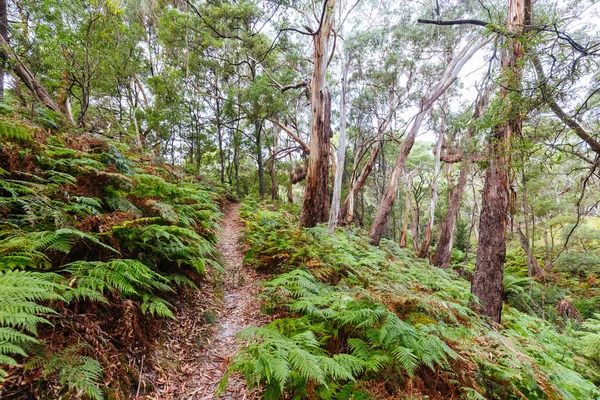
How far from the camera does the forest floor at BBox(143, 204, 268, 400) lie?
2309 mm

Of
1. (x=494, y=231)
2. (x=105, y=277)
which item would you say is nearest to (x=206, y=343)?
(x=105, y=277)

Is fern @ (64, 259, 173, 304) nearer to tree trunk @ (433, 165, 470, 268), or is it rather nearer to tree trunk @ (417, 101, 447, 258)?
tree trunk @ (417, 101, 447, 258)

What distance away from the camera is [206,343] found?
306cm

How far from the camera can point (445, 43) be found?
40.2 ft

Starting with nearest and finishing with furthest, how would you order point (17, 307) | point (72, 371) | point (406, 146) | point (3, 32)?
1. point (17, 307)
2. point (72, 371)
3. point (3, 32)
4. point (406, 146)

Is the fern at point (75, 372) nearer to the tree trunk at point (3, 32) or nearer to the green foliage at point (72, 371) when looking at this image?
the green foliage at point (72, 371)

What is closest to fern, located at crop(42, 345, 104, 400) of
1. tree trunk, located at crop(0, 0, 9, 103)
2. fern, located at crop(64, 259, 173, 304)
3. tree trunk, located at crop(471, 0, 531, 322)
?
fern, located at crop(64, 259, 173, 304)

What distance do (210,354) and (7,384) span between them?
1715mm

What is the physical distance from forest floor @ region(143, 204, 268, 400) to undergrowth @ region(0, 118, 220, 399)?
0.24 m

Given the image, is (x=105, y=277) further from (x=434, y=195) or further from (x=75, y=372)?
(x=434, y=195)

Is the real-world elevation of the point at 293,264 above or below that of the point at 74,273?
below

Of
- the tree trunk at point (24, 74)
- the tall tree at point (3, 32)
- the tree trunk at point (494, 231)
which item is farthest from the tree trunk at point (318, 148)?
the tall tree at point (3, 32)

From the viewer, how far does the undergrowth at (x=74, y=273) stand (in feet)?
5.23

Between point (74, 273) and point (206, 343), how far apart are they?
1609 millimetres
